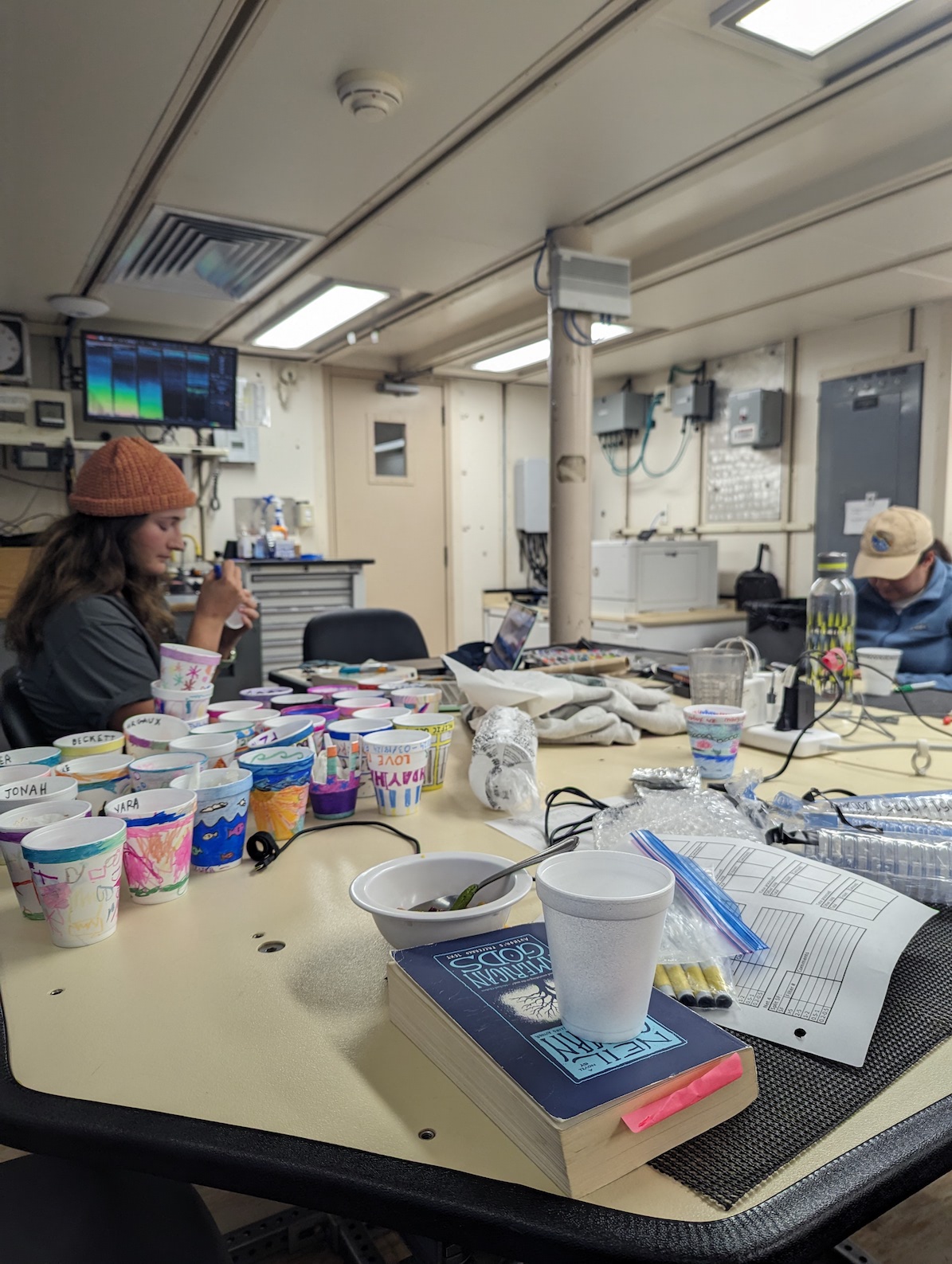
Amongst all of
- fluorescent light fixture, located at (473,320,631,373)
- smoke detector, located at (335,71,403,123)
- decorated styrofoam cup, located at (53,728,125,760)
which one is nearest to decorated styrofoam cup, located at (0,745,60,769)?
decorated styrofoam cup, located at (53,728,125,760)

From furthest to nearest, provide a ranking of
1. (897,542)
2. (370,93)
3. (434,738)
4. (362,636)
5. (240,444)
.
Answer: (240,444) → (362,636) → (897,542) → (370,93) → (434,738)

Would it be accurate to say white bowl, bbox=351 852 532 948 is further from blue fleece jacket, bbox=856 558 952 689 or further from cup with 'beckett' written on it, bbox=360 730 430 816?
blue fleece jacket, bbox=856 558 952 689

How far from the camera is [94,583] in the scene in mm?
1701

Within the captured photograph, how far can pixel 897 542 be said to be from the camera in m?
2.81

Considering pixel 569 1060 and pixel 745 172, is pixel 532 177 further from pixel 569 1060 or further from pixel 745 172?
pixel 569 1060

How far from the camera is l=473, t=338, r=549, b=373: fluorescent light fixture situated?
496 centimetres

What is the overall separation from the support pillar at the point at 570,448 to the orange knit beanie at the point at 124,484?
6.01 ft

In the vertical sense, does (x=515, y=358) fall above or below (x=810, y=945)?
A: above

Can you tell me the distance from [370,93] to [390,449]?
3.55m

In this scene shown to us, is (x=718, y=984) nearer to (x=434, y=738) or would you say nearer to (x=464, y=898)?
(x=464, y=898)

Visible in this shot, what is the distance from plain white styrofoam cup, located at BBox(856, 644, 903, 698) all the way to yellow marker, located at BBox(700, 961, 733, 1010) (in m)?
1.51

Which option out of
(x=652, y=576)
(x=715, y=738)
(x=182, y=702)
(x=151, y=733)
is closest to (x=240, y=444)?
(x=652, y=576)

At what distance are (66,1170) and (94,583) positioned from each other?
3.79 ft

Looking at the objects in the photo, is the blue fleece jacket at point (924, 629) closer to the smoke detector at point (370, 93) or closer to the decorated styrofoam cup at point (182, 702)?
the smoke detector at point (370, 93)
